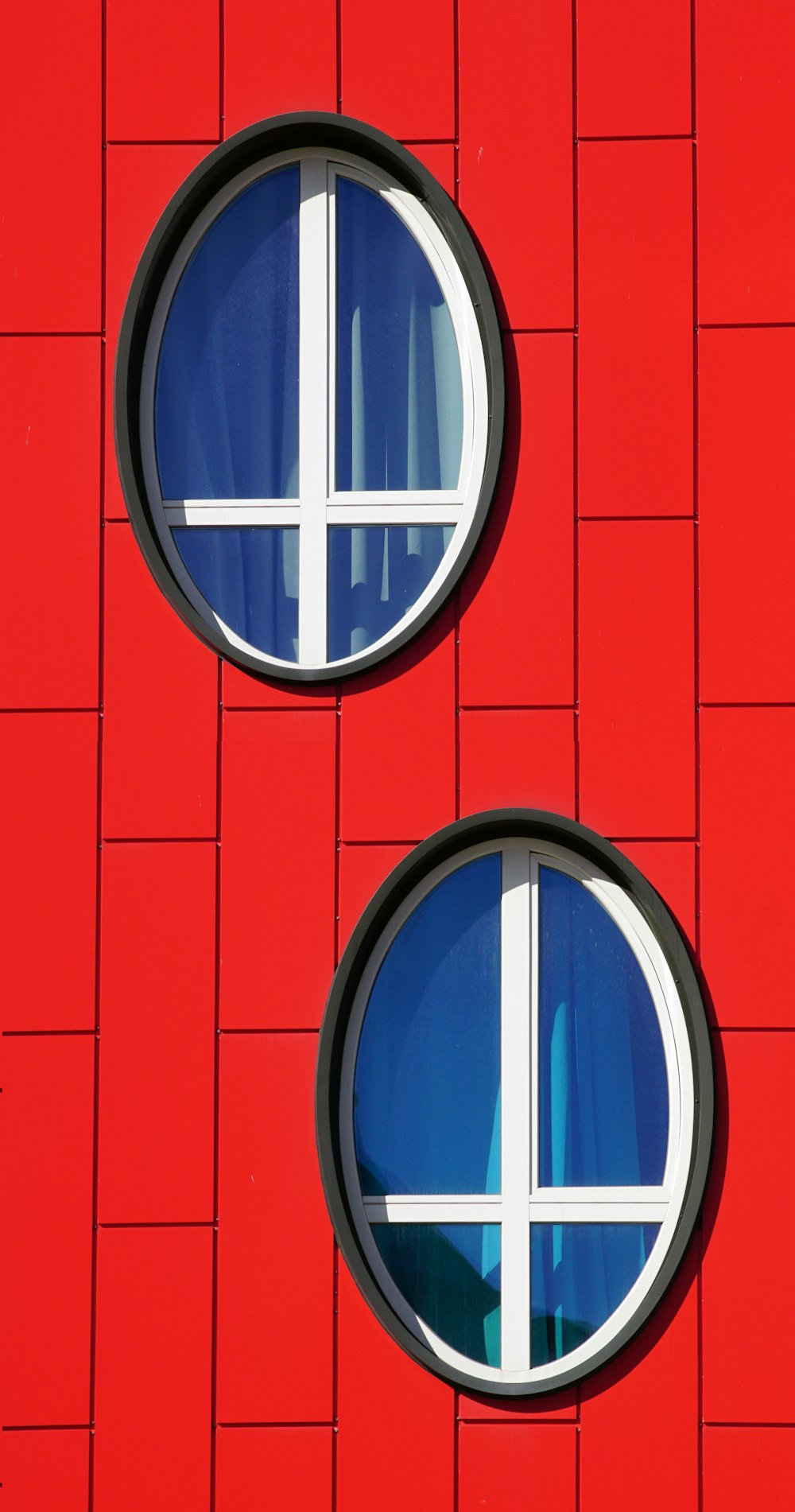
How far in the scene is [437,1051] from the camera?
4.98 metres

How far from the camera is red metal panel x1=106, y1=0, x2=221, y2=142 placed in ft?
16.8

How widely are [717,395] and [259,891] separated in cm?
229

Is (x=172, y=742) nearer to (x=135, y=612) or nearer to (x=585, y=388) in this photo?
(x=135, y=612)

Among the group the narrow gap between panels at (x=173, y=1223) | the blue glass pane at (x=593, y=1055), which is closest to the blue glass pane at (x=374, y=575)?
the blue glass pane at (x=593, y=1055)

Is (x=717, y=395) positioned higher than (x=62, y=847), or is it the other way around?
(x=717, y=395)

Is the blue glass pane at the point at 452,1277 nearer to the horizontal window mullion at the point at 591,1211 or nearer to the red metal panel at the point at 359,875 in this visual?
the horizontal window mullion at the point at 591,1211

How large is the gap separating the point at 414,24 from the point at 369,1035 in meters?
3.47

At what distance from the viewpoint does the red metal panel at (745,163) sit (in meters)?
5.04

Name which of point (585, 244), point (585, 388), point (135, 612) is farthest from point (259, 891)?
point (585, 244)

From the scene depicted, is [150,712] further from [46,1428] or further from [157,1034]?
[46,1428]

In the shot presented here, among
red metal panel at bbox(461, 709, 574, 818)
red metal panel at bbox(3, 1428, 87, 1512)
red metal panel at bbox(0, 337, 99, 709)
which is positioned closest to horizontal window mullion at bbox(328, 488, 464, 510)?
red metal panel at bbox(461, 709, 574, 818)

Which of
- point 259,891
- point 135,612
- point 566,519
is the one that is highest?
point 566,519

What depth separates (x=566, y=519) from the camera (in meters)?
5.01

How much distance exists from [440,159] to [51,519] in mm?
1823
